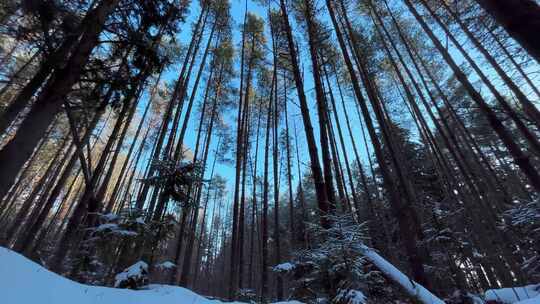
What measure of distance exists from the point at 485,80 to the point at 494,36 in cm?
140

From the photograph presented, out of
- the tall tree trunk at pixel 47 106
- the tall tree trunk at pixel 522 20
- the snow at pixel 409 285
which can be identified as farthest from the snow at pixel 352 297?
the tall tree trunk at pixel 47 106

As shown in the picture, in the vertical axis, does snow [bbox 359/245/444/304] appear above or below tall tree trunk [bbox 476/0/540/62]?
below

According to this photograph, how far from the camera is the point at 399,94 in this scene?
10000 mm

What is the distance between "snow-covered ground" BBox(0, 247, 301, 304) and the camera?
1.23m

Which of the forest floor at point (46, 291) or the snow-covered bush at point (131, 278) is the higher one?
the snow-covered bush at point (131, 278)

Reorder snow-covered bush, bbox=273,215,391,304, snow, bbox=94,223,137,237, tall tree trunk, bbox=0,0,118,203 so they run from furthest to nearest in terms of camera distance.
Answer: snow, bbox=94,223,137,237 < snow-covered bush, bbox=273,215,391,304 < tall tree trunk, bbox=0,0,118,203

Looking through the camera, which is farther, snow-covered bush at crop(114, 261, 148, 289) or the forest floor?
snow-covered bush at crop(114, 261, 148, 289)

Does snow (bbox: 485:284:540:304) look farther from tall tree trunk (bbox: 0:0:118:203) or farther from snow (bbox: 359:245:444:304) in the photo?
tall tree trunk (bbox: 0:0:118:203)

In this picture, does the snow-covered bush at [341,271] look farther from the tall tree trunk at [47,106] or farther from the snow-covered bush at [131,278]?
the tall tree trunk at [47,106]

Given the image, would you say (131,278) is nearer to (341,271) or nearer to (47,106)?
(47,106)

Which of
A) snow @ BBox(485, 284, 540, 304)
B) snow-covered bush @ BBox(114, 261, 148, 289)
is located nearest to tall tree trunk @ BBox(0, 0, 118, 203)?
snow-covered bush @ BBox(114, 261, 148, 289)

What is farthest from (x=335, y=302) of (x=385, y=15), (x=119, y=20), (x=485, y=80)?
(x=385, y=15)

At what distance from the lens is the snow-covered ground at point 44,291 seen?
1228 millimetres

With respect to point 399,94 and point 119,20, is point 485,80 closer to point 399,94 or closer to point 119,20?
point 399,94
